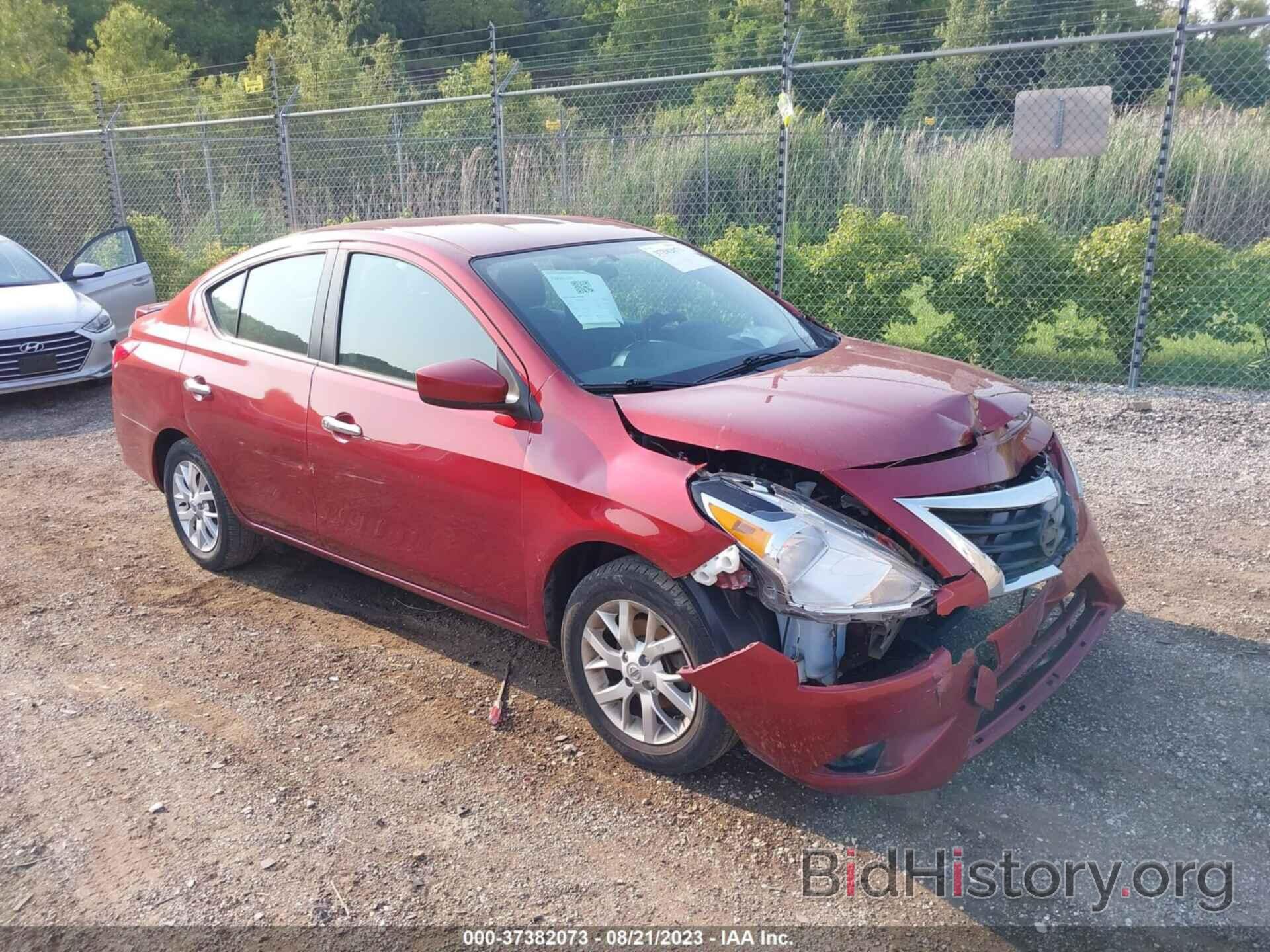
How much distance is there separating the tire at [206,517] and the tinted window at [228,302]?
2.11ft

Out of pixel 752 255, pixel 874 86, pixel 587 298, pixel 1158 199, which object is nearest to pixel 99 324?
pixel 752 255

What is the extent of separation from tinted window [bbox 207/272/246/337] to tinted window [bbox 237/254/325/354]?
46 millimetres

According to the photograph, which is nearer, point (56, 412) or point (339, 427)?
point (339, 427)

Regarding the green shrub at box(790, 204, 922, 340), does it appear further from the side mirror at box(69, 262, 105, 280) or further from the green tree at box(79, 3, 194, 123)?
the green tree at box(79, 3, 194, 123)

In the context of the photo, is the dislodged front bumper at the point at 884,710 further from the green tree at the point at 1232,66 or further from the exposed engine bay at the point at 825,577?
the green tree at the point at 1232,66

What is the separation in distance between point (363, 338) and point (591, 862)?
2267mm

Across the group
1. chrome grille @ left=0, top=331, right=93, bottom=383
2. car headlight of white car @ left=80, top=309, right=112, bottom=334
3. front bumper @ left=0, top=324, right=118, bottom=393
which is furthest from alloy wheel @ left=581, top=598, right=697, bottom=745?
car headlight of white car @ left=80, top=309, right=112, bottom=334

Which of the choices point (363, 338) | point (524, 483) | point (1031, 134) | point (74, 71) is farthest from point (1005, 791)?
point (74, 71)

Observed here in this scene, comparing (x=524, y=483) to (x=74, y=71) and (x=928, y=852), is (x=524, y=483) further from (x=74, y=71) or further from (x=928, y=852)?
(x=74, y=71)

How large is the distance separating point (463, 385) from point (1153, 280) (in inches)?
265

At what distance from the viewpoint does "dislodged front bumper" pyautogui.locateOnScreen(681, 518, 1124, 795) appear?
277cm

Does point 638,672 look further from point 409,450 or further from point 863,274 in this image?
point 863,274

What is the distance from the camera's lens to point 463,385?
3396mm

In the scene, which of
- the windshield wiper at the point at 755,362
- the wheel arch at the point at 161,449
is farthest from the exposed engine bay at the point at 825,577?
the wheel arch at the point at 161,449
